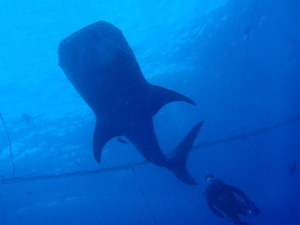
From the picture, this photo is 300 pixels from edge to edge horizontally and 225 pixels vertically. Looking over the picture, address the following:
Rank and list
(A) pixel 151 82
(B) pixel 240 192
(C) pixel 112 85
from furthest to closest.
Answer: (A) pixel 151 82
(B) pixel 240 192
(C) pixel 112 85

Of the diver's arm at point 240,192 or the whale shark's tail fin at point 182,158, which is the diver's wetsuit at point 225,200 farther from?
the whale shark's tail fin at point 182,158

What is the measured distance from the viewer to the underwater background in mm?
11203

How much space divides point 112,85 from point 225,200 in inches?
209

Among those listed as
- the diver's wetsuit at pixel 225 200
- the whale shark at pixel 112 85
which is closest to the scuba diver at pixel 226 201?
the diver's wetsuit at pixel 225 200

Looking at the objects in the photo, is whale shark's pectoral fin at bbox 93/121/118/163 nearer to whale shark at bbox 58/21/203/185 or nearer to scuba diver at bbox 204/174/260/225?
whale shark at bbox 58/21/203/185

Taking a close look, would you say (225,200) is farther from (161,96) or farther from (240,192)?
(161,96)

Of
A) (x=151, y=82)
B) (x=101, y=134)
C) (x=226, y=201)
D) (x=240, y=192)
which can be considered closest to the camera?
(x=101, y=134)

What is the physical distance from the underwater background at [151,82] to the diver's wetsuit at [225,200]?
0.64 meters

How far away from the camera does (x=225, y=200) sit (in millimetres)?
8297

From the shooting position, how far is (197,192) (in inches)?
1342

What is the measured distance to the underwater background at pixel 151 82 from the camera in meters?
11.2

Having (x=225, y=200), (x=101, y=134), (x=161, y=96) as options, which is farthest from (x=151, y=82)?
(x=161, y=96)

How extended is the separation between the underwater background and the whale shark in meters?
4.31

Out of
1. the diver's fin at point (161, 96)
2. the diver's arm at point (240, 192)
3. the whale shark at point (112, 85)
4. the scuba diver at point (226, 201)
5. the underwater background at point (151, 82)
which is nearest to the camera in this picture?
the whale shark at point (112, 85)
